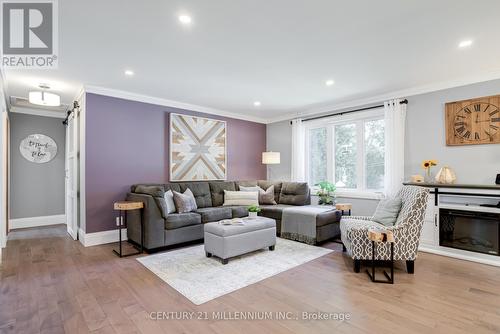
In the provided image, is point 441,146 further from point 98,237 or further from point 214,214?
point 98,237

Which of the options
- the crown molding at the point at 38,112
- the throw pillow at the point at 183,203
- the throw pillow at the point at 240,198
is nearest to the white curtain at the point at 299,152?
the throw pillow at the point at 240,198

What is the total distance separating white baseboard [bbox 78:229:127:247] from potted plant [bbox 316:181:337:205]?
3.72 metres

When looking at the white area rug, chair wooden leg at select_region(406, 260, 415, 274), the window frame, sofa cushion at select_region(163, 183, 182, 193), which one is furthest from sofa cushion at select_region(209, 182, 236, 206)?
chair wooden leg at select_region(406, 260, 415, 274)

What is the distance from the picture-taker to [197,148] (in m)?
5.45

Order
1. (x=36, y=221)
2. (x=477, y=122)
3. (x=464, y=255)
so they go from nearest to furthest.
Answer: (x=464, y=255)
(x=477, y=122)
(x=36, y=221)

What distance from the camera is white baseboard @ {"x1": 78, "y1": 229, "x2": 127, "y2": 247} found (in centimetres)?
415

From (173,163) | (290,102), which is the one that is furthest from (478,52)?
(173,163)

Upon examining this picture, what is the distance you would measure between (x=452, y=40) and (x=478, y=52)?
592 mm

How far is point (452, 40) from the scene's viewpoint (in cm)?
273

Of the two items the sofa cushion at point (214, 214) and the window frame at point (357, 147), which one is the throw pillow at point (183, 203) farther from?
the window frame at point (357, 147)

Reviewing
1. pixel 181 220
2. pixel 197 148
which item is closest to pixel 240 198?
pixel 197 148

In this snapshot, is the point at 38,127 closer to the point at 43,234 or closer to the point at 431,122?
the point at 43,234

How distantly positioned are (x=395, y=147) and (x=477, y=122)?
109cm

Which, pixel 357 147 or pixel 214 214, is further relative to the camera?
pixel 357 147
